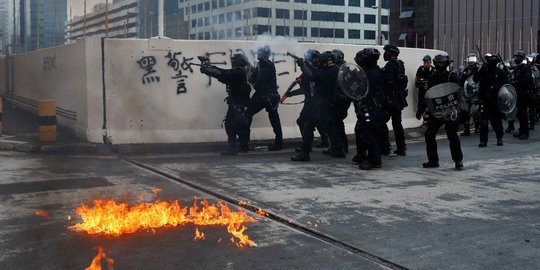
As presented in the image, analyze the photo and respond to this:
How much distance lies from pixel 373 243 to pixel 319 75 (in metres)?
→ 5.27

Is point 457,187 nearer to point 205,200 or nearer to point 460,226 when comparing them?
point 460,226

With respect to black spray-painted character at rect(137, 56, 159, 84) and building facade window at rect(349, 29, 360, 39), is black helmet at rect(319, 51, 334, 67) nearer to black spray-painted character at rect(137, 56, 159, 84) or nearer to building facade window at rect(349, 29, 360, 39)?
black spray-painted character at rect(137, 56, 159, 84)

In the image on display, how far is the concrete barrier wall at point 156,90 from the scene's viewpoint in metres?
11.2

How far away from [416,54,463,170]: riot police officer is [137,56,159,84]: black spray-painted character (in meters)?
5.32

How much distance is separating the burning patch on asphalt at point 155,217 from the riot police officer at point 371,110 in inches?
131

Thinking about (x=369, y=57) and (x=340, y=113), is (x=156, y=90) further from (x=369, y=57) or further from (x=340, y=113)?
(x=369, y=57)

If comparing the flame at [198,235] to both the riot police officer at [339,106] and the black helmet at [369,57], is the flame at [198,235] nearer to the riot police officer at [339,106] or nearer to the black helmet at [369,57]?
the black helmet at [369,57]

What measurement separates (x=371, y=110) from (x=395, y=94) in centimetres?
179

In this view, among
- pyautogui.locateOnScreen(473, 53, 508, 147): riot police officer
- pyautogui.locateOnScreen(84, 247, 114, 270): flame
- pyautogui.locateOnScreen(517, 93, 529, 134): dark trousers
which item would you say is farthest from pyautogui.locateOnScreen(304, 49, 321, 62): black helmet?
pyautogui.locateOnScreen(84, 247, 114, 270): flame

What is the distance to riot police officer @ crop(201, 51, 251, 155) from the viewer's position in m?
10.3

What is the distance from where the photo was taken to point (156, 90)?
37.7ft

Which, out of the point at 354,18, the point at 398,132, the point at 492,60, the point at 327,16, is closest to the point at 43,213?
the point at 398,132

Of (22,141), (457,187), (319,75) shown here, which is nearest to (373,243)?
(457,187)

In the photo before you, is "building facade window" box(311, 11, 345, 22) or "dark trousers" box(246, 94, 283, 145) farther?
"building facade window" box(311, 11, 345, 22)
